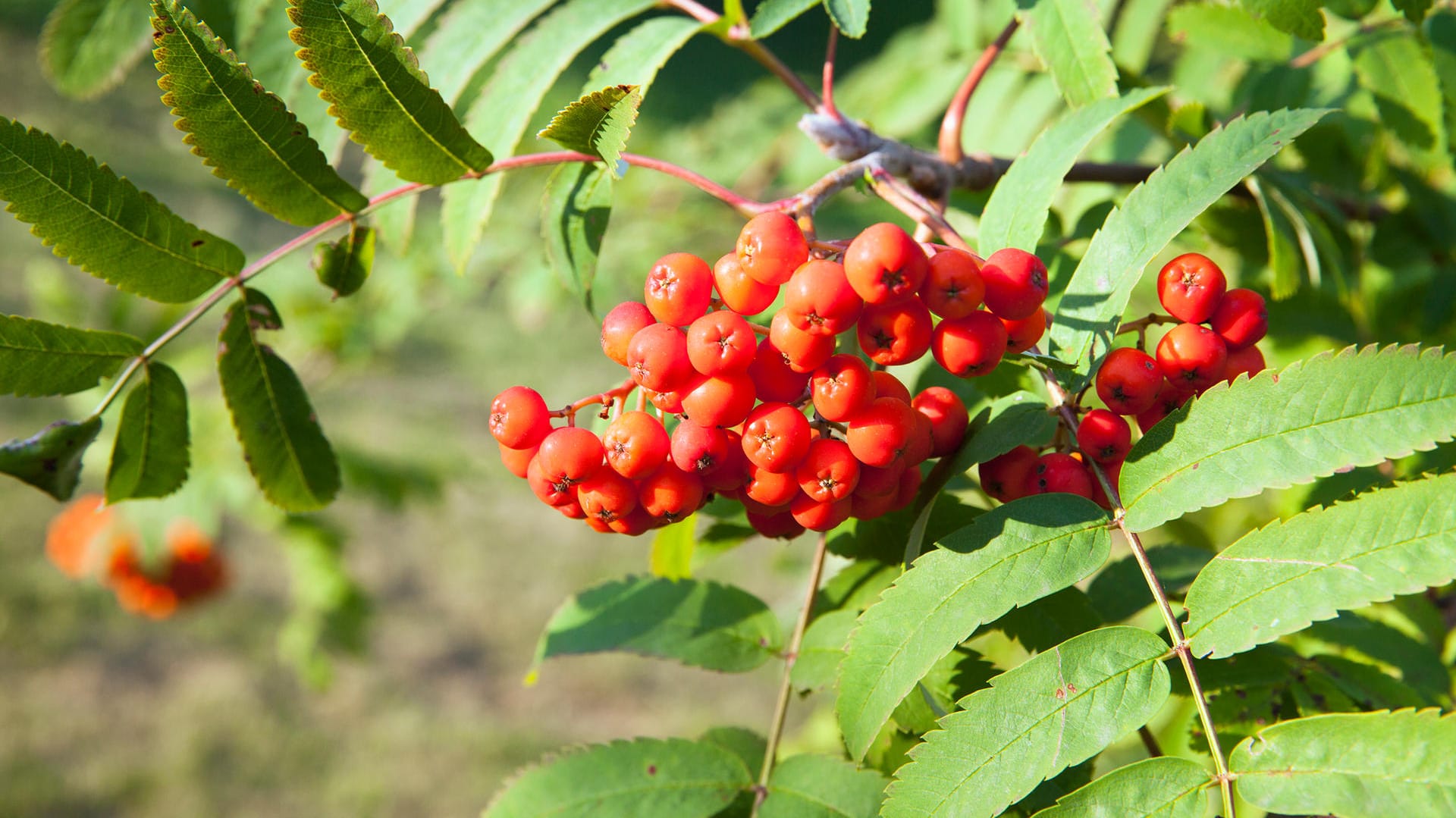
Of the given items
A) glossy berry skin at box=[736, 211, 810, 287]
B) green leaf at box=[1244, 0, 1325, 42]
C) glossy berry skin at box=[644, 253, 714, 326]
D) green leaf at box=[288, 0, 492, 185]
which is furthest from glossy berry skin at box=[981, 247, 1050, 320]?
green leaf at box=[288, 0, 492, 185]

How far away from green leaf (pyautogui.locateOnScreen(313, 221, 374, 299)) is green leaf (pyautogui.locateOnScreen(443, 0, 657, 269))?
0.47 feet

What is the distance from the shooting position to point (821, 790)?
1.37m

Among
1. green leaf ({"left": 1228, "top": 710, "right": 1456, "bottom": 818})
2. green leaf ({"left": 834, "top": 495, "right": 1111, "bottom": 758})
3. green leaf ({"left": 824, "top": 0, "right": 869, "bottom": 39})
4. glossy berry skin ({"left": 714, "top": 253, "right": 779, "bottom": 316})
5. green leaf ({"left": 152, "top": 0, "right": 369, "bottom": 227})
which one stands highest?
green leaf ({"left": 824, "top": 0, "right": 869, "bottom": 39})

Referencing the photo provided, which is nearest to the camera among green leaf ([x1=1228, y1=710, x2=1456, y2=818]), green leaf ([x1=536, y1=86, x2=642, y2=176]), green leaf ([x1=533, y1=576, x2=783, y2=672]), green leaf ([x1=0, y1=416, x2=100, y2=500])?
green leaf ([x1=1228, y1=710, x2=1456, y2=818])

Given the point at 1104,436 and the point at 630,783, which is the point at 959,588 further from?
the point at 630,783

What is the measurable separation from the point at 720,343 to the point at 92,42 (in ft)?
5.30

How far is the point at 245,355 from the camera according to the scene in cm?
150

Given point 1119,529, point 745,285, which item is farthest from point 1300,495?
point 745,285

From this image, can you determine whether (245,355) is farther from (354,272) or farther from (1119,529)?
(1119,529)

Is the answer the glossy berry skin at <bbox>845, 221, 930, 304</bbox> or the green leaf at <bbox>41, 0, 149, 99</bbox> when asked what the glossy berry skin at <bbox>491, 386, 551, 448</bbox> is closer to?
the glossy berry skin at <bbox>845, 221, 930, 304</bbox>

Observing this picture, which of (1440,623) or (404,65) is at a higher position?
(404,65)

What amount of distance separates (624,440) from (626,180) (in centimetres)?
295

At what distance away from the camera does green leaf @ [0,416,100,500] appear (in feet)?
4.37

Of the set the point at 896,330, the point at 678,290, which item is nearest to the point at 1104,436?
the point at 896,330
